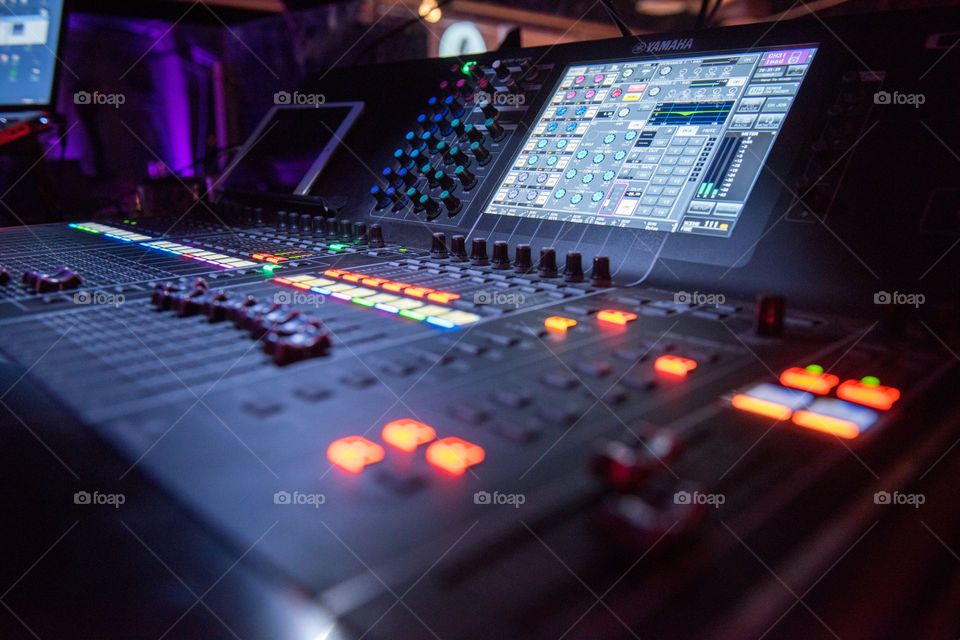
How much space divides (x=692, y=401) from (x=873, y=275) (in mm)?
476

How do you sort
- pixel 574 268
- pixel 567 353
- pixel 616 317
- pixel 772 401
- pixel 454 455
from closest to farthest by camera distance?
pixel 454 455, pixel 772 401, pixel 567 353, pixel 616 317, pixel 574 268

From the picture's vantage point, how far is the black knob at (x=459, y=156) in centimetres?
143

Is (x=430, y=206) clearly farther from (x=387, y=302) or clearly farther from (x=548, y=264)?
(x=387, y=302)

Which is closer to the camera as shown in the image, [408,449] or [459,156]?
[408,449]

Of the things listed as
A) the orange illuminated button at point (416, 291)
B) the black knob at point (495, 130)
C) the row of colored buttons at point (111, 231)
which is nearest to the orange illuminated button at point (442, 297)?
the orange illuminated button at point (416, 291)

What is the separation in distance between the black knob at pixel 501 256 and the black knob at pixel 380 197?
18.1 inches

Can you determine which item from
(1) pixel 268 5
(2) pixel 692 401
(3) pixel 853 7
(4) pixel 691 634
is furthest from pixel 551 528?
(1) pixel 268 5

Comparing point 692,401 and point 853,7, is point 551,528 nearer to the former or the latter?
point 692,401

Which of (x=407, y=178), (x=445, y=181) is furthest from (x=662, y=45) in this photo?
(x=407, y=178)

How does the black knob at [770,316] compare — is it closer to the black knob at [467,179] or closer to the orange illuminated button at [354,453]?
the orange illuminated button at [354,453]

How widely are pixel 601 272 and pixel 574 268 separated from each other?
45mm

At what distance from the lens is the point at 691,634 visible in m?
0.32

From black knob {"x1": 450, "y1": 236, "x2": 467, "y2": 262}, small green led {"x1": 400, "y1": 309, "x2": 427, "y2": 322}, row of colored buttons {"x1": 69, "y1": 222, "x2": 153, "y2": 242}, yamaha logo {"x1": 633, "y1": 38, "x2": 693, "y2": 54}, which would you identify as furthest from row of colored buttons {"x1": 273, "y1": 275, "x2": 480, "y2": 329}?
yamaha logo {"x1": 633, "y1": 38, "x2": 693, "y2": 54}

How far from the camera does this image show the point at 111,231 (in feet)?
5.26
